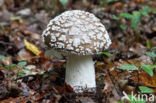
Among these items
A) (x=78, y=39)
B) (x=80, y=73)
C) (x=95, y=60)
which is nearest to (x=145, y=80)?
(x=80, y=73)

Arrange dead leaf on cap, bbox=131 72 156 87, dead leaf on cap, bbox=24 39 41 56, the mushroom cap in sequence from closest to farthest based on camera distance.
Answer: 1. the mushroom cap
2. dead leaf on cap, bbox=131 72 156 87
3. dead leaf on cap, bbox=24 39 41 56

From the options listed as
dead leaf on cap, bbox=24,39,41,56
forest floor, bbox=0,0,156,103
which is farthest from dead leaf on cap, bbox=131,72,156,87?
dead leaf on cap, bbox=24,39,41,56

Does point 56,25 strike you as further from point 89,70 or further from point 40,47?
point 40,47

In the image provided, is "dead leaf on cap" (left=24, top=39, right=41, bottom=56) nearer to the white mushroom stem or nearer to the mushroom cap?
the white mushroom stem

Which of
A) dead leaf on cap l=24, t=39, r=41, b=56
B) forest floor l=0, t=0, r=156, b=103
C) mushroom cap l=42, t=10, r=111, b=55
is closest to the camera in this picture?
mushroom cap l=42, t=10, r=111, b=55

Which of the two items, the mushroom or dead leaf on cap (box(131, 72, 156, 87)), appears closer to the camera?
the mushroom

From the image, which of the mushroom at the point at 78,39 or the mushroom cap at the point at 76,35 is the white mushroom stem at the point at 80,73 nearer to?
the mushroom at the point at 78,39

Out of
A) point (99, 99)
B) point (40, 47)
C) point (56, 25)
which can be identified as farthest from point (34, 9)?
point (99, 99)

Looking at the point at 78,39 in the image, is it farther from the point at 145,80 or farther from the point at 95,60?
the point at 95,60

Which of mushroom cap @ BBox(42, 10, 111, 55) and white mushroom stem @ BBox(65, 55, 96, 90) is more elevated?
mushroom cap @ BBox(42, 10, 111, 55)
